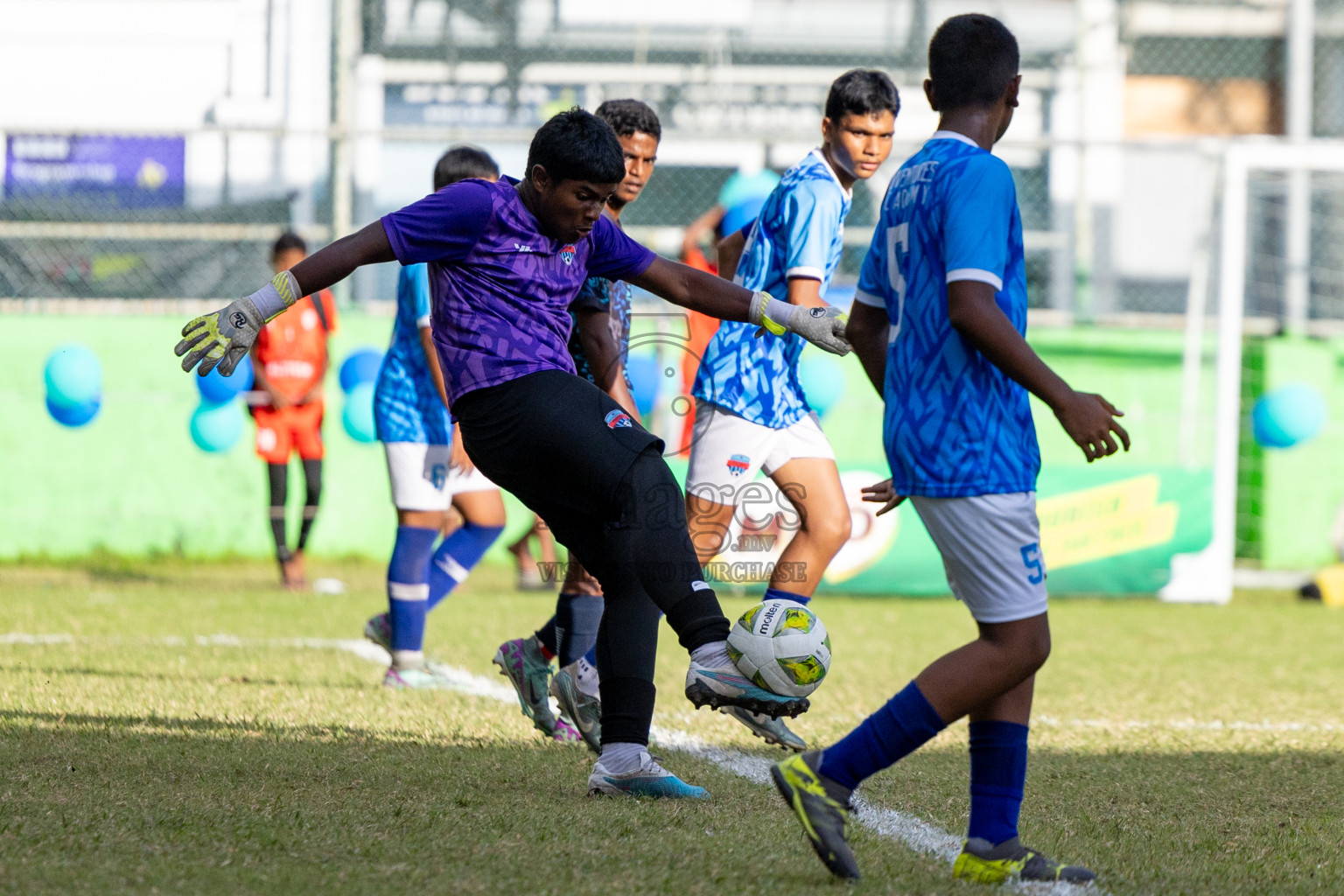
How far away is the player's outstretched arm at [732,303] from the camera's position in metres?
3.68

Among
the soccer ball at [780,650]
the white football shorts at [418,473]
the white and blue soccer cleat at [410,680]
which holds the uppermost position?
the white football shorts at [418,473]

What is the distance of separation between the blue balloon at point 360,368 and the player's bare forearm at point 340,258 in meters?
6.09

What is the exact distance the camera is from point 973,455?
2904mm

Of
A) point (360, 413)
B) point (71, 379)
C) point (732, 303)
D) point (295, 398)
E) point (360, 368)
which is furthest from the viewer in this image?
point (295, 398)

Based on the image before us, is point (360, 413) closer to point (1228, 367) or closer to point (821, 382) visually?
point (821, 382)

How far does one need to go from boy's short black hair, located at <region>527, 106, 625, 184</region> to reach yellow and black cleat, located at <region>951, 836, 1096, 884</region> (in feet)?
5.70

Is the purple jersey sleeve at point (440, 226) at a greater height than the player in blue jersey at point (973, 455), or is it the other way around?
the purple jersey sleeve at point (440, 226)

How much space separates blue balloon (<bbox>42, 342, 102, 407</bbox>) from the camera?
29.5ft

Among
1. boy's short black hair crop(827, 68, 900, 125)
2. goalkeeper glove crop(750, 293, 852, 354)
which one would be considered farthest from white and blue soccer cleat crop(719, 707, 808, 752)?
boy's short black hair crop(827, 68, 900, 125)

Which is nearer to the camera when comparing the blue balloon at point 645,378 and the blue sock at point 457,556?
the blue sock at point 457,556

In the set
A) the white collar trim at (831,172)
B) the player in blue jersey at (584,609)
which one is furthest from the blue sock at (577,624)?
the white collar trim at (831,172)

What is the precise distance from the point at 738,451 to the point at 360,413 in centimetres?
526

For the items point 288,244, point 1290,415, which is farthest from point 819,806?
point 1290,415

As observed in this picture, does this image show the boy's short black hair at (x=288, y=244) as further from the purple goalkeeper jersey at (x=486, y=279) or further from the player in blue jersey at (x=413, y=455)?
the purple goalkeeper jersey at (x=486, y=279)
